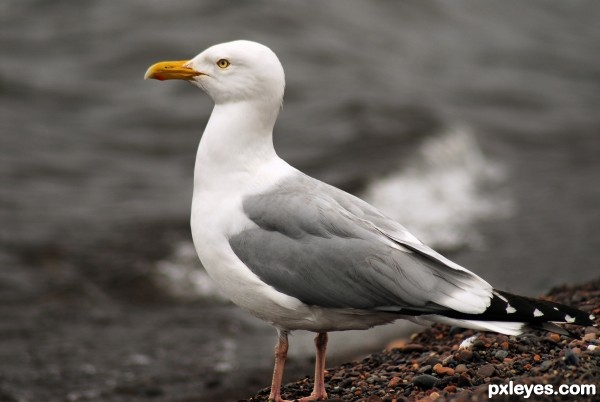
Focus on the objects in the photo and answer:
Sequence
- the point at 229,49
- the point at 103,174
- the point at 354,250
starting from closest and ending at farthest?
the point at 354,250 → the point at 229,49 → the point at 103,174

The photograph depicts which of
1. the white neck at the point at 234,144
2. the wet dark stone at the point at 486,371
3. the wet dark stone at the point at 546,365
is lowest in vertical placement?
the wet dark stone at the point at 486,371

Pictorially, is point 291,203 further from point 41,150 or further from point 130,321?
point 41,150

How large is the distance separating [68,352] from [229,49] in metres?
4.22

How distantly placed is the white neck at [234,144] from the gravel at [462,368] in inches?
A: 54.8

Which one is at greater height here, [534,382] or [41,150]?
[41,150]

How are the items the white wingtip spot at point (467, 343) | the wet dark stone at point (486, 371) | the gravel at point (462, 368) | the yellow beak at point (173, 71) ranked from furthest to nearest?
the white wingtip spot at point (467, 343)
the yellow beak at point (173, 71)
the wet dark stone at point (486, 371)
the gravel at point (462, 368)

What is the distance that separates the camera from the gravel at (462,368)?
4547 mm

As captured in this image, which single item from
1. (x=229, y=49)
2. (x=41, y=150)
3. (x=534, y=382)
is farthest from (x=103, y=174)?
(x=534, y=382)

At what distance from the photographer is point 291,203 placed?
4973 mm

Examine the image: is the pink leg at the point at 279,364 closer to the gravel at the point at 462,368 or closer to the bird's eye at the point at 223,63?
the gravel at the point at 462,368

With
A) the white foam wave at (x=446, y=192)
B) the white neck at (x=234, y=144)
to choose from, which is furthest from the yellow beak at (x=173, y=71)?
the white foam wave at (x=446, y=192)

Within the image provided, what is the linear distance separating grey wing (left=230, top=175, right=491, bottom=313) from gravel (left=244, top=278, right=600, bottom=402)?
1.68 ft

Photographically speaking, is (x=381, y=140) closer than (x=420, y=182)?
No

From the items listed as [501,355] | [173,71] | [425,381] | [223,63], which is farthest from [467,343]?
[173,71]
